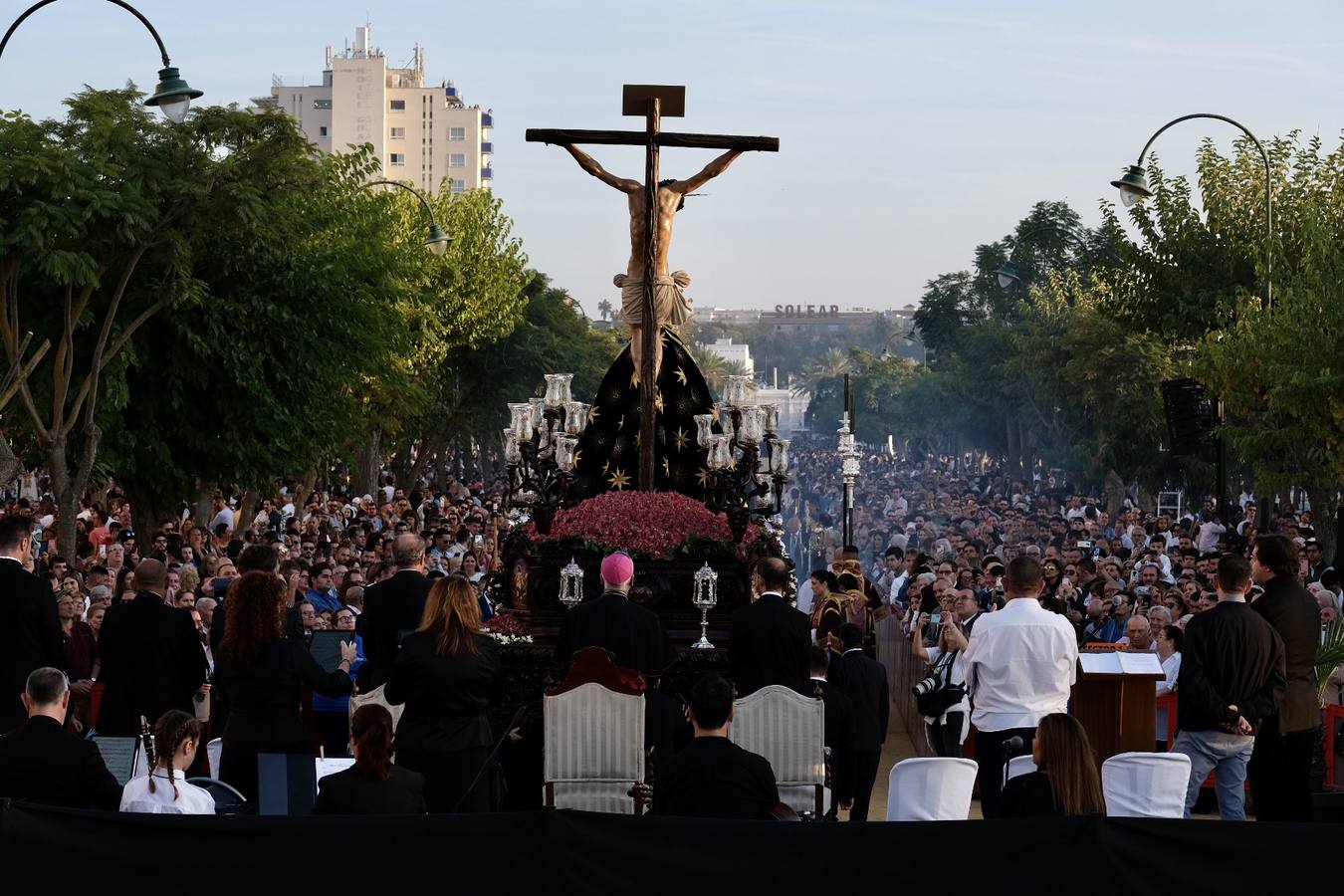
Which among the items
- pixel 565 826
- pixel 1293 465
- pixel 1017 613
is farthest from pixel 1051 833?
pixel 1293 465

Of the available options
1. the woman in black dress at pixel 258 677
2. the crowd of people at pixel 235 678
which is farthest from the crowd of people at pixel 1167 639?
the woman in black dress at pixel 258 677

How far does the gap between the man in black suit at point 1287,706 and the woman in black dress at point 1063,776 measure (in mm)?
3423

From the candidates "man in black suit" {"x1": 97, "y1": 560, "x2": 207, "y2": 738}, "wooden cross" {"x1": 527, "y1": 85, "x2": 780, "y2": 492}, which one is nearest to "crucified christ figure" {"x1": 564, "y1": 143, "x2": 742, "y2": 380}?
"wooden cross" {"x1": 527, "y1": 85, "x2": 780, "y2": 492}

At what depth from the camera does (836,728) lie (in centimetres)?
1184

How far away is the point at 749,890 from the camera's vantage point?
7.40 m

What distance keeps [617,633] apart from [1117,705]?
3.48 m

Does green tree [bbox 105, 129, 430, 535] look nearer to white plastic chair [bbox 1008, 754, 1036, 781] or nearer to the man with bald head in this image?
the man with bald head

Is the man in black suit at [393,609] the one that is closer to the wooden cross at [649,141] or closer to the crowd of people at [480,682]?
the crowd of people at [480,682]

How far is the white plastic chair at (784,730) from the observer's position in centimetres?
1060

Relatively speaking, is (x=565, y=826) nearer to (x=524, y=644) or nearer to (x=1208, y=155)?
(x=524, y=644)

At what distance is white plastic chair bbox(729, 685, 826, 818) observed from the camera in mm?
10602

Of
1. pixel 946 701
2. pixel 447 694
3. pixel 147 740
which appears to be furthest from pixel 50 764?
pixel 946 701

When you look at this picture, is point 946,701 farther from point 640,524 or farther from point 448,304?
point 448,304

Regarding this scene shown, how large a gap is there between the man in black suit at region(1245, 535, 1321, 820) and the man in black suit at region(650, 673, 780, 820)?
3.83 metres
